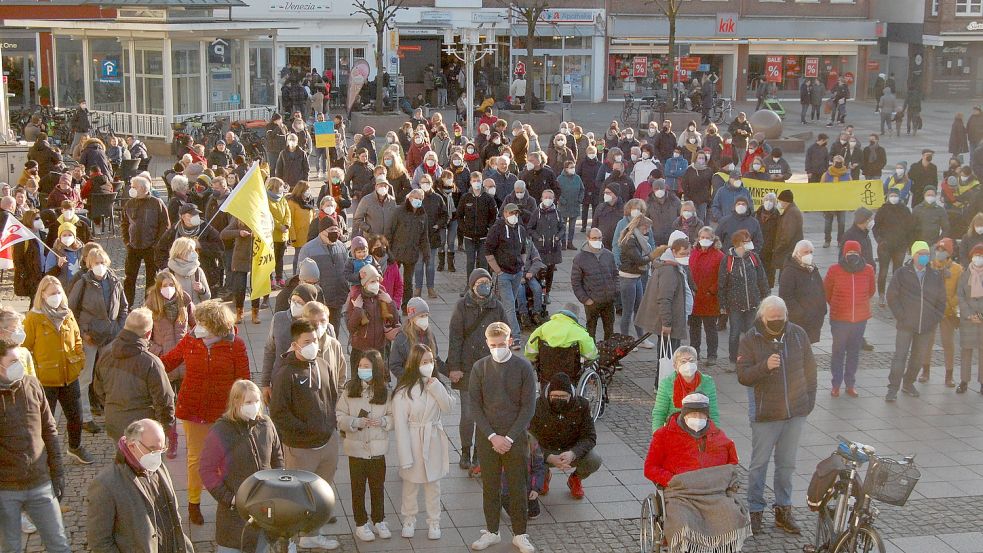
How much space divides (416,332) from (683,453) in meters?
2.73

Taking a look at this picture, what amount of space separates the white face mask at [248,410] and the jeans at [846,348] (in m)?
7.02

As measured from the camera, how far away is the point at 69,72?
1382 inches

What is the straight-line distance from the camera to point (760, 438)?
9.42m

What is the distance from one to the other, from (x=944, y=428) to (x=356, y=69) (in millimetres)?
26880

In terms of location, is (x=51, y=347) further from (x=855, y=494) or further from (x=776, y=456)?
(x=855, y=494)

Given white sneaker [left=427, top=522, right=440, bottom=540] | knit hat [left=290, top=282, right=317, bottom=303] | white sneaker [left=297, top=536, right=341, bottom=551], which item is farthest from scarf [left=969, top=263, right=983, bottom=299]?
white sneaker [left=297, top=536, right=341, bottom=551]

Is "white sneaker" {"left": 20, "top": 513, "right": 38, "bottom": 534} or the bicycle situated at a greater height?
the bicycle

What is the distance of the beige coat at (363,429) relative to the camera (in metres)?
8.91

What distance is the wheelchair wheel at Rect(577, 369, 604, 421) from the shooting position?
11.5 meters

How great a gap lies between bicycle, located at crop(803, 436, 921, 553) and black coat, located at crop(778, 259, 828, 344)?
3757 millimetres

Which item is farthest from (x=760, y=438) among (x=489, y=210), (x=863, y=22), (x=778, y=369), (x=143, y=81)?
(x=863, y=22)

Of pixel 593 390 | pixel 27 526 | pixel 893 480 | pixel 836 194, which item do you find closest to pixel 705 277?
pixel 593 390

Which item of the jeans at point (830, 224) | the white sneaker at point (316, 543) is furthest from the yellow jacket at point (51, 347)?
the jeans at point (830, 224)

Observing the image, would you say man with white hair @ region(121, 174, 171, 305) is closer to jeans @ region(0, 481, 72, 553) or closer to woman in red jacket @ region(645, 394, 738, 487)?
jeans @ region(0, 481, 72, 553)
